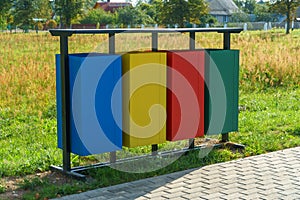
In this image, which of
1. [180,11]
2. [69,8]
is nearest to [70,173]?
[180,11]

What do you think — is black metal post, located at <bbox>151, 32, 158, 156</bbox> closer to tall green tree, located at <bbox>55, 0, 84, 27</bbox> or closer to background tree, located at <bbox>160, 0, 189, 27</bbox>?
background tree, located at <bbox>160, 0, 189, 27</bbox>

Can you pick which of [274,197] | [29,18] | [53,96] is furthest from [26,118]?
[29,18]

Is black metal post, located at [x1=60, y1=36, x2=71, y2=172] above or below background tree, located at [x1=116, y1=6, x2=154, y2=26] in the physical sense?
below

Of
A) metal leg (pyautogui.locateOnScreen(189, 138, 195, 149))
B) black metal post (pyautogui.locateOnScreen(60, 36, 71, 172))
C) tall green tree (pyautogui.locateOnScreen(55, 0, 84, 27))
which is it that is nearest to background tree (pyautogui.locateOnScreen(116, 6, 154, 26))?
tall green tree (pyautogui.locateOnScreen(55, 0, 84, 27))

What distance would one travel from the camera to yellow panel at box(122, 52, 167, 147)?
642 cm

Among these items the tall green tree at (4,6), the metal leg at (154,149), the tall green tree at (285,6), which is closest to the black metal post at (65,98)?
the metal leg at (154,149)

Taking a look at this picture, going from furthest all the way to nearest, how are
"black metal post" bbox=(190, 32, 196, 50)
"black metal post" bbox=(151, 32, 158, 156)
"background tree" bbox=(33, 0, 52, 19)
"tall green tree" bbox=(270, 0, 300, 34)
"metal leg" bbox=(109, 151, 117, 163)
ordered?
1. "background tree" bbox=(33, 0, 52, 19)
2. "tall green tree" bbox=(270, 0, 300, 34)
3. "black metal post" bbox=(190, 32, 196, 50)
4. "black metal post" bbox=(151, 32, 158, 156)
5. "metal leg" bbox=(109, 151, 117, 163)

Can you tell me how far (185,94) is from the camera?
6949 mm

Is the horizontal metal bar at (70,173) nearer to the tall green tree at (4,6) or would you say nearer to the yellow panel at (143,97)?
the yellow panel at (143,97)

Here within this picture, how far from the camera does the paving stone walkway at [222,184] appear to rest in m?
5.70

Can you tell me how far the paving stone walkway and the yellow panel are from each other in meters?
0.55

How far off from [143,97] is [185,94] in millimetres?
642

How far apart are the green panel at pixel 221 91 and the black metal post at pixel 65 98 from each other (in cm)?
187

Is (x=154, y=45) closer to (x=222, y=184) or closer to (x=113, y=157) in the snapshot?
(x=113, y=157)
